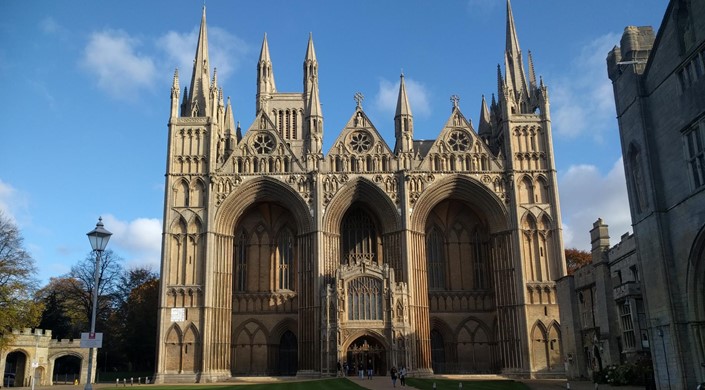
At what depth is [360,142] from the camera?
47312 millimetres

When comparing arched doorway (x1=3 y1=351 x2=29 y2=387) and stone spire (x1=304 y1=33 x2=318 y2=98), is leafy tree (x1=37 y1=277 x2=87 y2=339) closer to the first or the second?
arched doorway (x1=3 y1=351 x2=29 y2=387)

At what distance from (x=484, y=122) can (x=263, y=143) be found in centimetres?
1877

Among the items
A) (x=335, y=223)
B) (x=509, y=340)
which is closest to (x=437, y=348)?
(x=509, y=340)

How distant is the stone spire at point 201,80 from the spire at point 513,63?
76.9ft

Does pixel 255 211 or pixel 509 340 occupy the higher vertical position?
pixel 255 211

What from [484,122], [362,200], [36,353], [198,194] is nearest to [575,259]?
[484,122]

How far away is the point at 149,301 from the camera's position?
62.2 metres

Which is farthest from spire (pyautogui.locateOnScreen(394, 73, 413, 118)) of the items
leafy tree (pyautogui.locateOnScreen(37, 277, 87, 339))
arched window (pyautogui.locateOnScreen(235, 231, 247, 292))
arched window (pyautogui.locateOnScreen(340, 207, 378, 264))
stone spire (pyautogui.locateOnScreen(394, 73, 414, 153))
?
leafy tree (pyautogui.locateOnScreen(37, 277, 87, 339))

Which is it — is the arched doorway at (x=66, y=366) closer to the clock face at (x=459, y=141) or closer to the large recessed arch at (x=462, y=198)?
the large recessed arch at (x=462, y=198)

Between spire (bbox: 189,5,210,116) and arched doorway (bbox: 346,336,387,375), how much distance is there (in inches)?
810

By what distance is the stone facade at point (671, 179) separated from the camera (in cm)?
2078

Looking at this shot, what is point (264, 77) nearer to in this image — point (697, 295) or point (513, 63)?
point (513, 63)

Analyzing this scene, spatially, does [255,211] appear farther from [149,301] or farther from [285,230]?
[149,301]

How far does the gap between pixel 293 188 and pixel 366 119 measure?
7.79 meters
